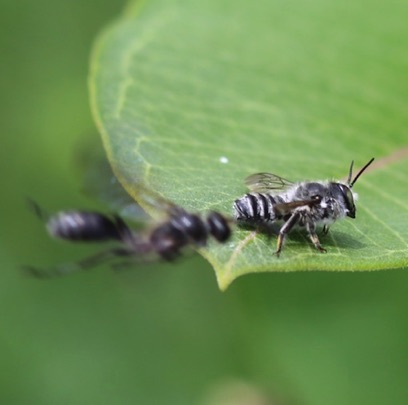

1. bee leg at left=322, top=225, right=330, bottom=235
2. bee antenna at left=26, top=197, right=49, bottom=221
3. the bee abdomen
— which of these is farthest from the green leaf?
bee antenna at left=26, top=197, right=49, bottom=221

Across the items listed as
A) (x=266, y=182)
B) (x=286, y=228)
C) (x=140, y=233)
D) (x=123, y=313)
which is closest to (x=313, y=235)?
(x=286, y=228)

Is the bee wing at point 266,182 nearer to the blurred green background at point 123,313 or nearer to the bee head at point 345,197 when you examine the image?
the bee head at point 345,197

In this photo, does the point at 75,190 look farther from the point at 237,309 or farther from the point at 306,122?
the point at 306,122

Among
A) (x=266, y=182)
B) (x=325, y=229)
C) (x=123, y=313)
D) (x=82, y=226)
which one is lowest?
(x=123, y=313)

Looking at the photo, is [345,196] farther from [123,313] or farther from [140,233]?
[123,313]

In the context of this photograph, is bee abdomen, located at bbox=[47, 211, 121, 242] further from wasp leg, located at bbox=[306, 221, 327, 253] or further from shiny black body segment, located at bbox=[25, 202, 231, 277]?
wasp leg, located at bbox=[306, 221, 327, 253]

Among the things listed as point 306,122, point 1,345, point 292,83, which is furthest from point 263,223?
point 1,345

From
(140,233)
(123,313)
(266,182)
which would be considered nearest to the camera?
(140,233)
